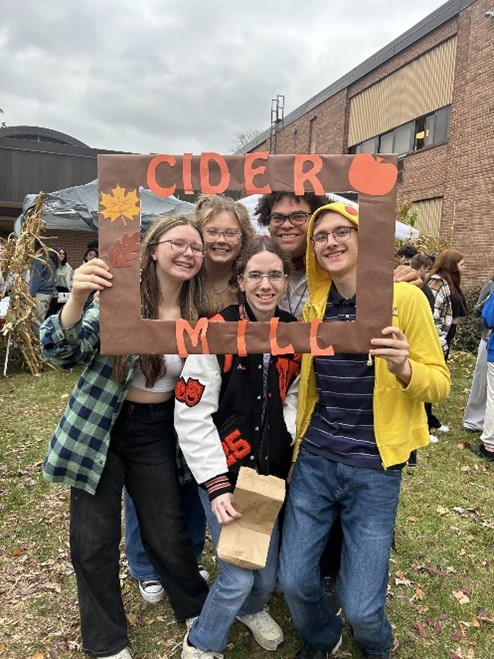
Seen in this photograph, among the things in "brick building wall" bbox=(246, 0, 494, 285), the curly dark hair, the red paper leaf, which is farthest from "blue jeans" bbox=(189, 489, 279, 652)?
"brick building wall" bbox=(246, 0, 494, 285)

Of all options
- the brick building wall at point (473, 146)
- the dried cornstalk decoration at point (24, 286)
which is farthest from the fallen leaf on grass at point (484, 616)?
the brick building wall at point (473, 146)

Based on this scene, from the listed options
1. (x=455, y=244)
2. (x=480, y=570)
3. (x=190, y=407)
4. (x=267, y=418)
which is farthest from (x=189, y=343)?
(x=455, y=244)

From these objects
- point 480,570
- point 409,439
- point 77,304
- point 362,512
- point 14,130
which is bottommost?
point 480,570

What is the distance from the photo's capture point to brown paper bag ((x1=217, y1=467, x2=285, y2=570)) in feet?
6.68

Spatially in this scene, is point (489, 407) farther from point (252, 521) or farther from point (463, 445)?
point (252, 521)

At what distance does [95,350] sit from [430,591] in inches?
103

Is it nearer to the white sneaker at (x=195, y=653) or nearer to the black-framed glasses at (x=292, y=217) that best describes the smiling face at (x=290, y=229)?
the black-framed glasses at (x=292, y=217)

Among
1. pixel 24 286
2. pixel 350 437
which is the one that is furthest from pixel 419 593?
pixel 24 286

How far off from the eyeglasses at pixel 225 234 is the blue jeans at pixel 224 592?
3.73 feet

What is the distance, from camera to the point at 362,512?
7.04ft

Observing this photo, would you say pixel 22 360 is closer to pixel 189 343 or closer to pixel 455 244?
pixel 189 343

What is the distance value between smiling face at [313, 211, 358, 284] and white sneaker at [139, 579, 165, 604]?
7.08 feet

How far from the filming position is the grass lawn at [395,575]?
8.93 ft

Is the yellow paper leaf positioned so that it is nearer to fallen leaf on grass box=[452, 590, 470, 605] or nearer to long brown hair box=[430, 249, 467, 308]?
fallen leaf on grass box=[452, 590, 470, 605]
